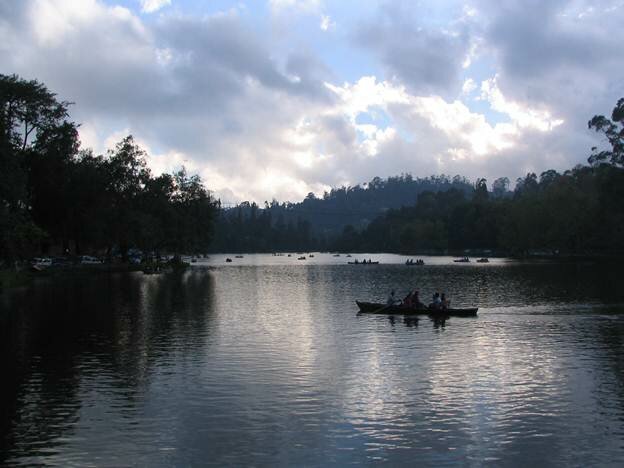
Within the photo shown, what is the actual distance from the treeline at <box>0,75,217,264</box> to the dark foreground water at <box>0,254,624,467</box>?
117ft

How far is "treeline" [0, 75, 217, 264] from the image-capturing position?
82188 mm

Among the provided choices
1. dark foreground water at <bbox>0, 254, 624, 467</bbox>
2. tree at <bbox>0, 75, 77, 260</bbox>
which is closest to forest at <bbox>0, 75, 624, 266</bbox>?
tree at <bbox>0, 75, 77, 260</bbox>

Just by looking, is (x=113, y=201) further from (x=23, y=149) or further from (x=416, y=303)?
(x=416, y=303)

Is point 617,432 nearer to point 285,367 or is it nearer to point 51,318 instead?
point 285,367

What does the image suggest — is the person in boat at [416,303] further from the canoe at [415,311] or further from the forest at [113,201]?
the forest at [113,201]

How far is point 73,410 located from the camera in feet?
72.8

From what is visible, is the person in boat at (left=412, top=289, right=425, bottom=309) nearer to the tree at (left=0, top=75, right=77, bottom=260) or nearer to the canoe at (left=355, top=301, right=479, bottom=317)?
the canoe at (left=355, top=301, right=479, bottom=317)

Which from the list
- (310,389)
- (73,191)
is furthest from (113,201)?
(310,389)

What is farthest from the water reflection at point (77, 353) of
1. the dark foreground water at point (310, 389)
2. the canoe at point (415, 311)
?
the canoe at point (415, 311)

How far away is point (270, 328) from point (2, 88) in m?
60.6

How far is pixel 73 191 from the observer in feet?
343

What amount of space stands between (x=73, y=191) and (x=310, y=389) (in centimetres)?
8899

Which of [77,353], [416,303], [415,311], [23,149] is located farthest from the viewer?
[23,149]

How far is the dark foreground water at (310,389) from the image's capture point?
18.3 meters
